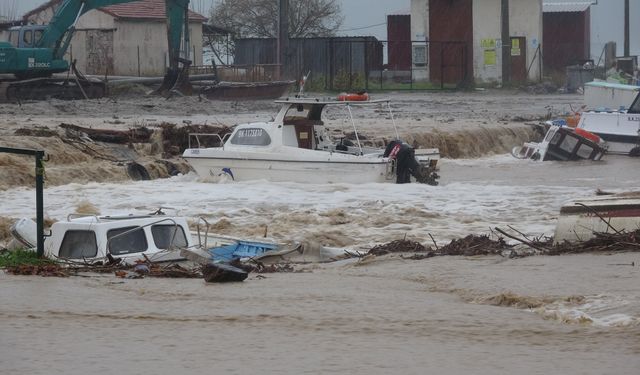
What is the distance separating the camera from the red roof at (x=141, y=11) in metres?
61.3

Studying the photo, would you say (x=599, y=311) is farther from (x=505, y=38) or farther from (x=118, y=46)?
(x=118, y=46)

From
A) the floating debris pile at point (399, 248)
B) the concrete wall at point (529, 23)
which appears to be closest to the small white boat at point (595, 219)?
the floating debris pile at point (399, 248)

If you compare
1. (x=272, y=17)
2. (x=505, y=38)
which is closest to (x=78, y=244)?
(x=505, y=38)

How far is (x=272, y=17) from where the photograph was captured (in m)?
76.4

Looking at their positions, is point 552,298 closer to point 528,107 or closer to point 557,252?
point 557,252

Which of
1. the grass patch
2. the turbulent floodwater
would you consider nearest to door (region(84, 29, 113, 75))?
the turbulent floodwater

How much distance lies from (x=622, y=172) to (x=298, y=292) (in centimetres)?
2038

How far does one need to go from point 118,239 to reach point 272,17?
63223 mm

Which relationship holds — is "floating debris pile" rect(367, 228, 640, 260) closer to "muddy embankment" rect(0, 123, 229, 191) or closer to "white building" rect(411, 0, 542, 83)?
"muddy embankment" rect(0, 123, 229, 191)

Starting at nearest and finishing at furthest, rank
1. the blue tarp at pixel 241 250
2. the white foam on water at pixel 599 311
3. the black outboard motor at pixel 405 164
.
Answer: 1. the white foam on water at pixel 599 311
2. the blue tarp at pixel 241 250
3. the black outboard motor at pixel 405 164

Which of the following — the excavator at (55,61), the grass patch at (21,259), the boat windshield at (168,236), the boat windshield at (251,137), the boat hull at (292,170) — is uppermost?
the excavator at (55,61)

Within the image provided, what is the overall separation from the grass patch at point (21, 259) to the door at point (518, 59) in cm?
4900

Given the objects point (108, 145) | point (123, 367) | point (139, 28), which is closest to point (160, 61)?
point (139, 28)

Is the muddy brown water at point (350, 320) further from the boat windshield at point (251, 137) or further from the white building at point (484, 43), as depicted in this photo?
the white building at point (484, 43)
